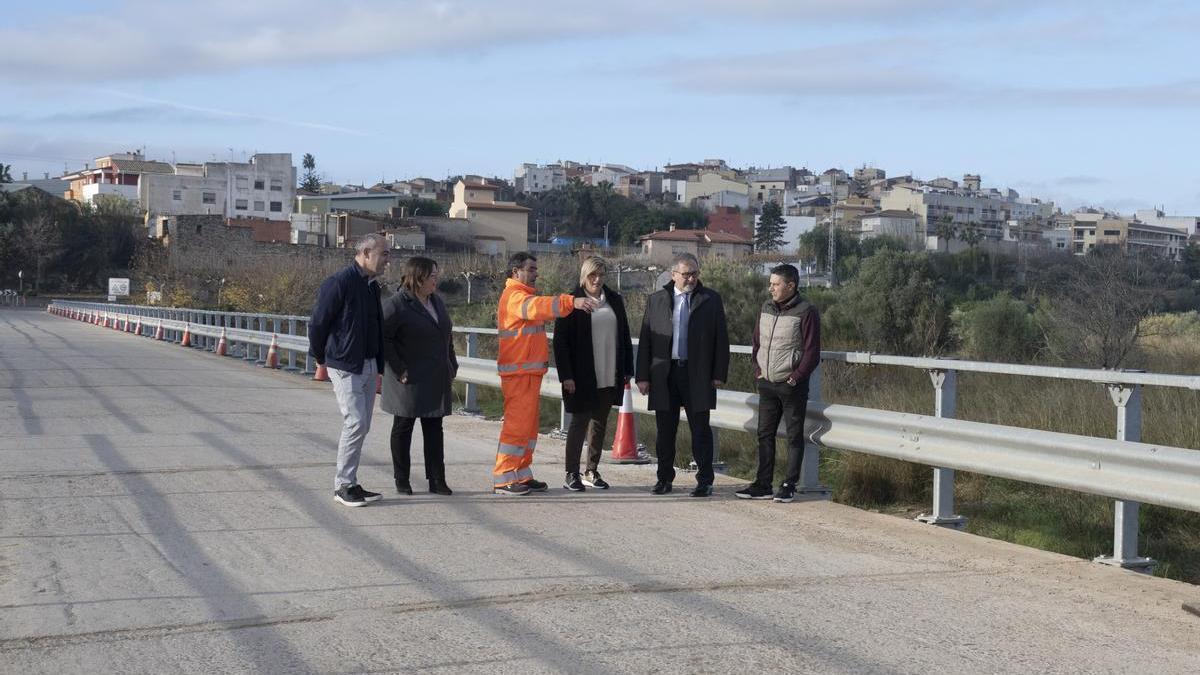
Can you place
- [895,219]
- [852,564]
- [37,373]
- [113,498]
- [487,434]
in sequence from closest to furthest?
[852,564] → [113,498] → [487,434] → [37,373] → [895,219]

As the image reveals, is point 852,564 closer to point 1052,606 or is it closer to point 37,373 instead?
point 1052,606

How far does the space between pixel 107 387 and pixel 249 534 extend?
11.8 m

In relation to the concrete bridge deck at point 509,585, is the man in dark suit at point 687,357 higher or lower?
higher

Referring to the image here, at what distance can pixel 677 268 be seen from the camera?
979 cm

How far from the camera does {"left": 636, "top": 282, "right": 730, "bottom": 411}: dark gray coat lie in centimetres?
970

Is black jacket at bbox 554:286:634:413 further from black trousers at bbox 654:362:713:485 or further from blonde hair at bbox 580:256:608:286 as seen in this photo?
black trousers at bbox 654:362:713:485

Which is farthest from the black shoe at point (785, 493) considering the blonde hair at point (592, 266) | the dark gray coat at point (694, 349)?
the blonde hair at point (592, 266)

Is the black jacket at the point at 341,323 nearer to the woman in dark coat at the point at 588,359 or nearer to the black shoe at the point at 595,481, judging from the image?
the woman in dark coat at the point at 588,359

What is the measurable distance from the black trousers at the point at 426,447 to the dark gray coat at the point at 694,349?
5.07 feet

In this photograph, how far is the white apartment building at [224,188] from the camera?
128 metres

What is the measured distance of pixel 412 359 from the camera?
9.55 meters

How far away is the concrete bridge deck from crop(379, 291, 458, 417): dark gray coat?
27.3 inches

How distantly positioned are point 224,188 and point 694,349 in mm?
125200

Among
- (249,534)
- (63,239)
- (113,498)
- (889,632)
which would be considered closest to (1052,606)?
(889,632)
